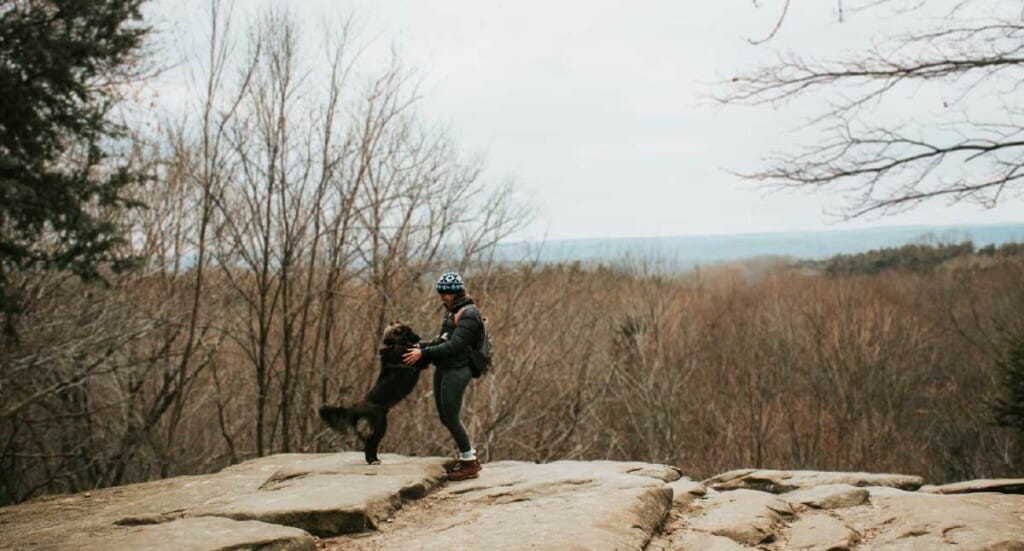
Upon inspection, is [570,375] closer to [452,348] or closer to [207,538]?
[452,348]

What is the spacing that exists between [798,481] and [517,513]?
364cm

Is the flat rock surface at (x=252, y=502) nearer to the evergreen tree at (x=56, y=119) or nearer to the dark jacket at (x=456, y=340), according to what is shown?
the dark jacket at (x=456, y=340)

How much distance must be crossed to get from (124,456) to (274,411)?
3.27 metres

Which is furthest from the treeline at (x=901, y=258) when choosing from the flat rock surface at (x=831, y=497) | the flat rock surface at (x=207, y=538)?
the flat rock surface at (x=207, y=538)

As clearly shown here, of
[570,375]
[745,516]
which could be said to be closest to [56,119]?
[745,516]

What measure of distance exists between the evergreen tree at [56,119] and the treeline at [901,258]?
192 feet

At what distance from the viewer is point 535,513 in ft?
23.6

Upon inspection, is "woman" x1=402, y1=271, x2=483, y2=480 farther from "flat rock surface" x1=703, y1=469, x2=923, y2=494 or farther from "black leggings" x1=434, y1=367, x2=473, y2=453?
"flat rock surface" x1=703, y1=469, x2=923, y2=494

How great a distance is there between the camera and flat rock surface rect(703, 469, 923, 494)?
9.37m

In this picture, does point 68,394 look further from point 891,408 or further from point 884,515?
point 891,408

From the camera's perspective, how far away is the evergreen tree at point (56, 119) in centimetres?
1080

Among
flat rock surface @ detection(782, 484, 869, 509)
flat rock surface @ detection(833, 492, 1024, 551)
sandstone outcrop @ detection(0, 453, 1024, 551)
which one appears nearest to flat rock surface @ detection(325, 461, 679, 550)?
sandstone outcrop @ detection(0, 453, 1024, 551)

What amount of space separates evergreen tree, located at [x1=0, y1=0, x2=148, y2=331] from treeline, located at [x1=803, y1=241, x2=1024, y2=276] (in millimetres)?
58642

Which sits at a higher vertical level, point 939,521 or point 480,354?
point 480,354
